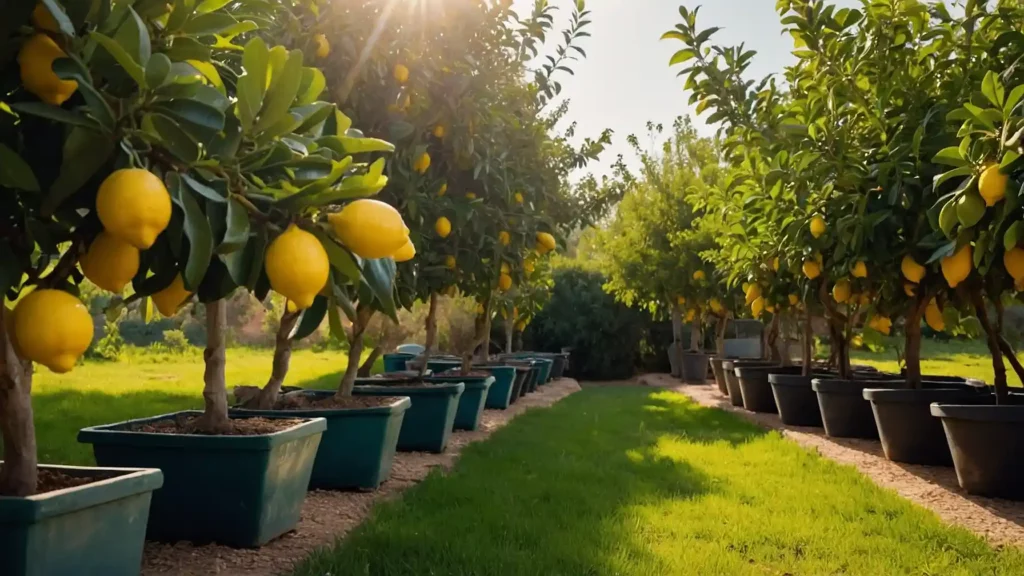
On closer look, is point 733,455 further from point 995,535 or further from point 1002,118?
point 1002,118

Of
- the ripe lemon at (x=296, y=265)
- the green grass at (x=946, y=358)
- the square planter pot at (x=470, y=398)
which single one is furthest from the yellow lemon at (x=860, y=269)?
the green grass at (x=946, y=358)

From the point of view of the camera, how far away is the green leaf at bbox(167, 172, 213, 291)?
1.11 m

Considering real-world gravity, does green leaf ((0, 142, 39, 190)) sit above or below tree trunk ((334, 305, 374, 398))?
above

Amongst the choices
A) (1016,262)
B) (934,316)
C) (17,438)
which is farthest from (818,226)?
(17,438)

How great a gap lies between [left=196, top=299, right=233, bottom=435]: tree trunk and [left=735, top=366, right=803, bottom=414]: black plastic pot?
16.9 ft

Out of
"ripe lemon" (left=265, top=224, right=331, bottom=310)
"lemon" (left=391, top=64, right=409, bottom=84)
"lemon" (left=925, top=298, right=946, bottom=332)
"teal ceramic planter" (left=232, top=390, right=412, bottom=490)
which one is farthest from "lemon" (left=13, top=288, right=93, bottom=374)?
"lemon" (left=925, top=298, right=946, bottom=332)

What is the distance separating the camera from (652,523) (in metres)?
2.89

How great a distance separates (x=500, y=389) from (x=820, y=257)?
3520 millimetres

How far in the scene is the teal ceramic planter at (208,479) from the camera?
238 centimetres

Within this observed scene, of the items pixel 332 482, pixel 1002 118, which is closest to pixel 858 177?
pixel 1002 118

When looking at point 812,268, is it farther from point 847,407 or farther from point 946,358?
point 946,358

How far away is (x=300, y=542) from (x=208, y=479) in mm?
402

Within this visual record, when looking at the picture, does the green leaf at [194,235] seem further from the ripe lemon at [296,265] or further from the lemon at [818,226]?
the lemon at [818,226]

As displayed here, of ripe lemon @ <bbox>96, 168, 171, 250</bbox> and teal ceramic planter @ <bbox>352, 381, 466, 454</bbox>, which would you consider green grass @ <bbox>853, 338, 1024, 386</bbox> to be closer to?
teal ceramic planter @ <bbox>352, 381, 466, 454</bbox>
